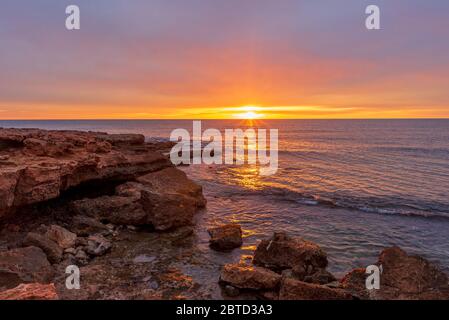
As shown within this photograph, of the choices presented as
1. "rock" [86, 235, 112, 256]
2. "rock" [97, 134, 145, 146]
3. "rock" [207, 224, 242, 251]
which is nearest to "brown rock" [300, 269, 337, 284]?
"rock" [207, 224, 242, 251]

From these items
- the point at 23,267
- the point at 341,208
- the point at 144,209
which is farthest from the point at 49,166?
the point at 341,208

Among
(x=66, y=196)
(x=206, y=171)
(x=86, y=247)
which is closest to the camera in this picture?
(x=86, y=247)

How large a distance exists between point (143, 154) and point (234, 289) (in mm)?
15074

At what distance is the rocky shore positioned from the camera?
9.46 m

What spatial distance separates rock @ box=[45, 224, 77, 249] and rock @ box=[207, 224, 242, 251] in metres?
6.22

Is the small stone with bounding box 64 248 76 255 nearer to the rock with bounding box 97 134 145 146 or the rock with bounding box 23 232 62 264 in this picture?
the rock with bounding box 23 232 62 264

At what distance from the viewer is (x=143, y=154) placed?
22.5 m

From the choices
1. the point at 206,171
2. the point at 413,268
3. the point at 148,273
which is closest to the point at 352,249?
the point at 413,268

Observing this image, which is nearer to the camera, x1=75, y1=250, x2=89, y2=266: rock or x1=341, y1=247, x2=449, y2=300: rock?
x1=341, y1=247, x2=449, y2=300: rock

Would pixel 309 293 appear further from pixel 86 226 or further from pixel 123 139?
pixel 123 139

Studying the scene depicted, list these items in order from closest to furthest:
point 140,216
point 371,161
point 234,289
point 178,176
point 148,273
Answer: point 234,289
point 148,273
point 140,216
point 178,176
point 371,161

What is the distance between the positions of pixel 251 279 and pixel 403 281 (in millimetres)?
5087

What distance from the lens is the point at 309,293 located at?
28.9 ft
